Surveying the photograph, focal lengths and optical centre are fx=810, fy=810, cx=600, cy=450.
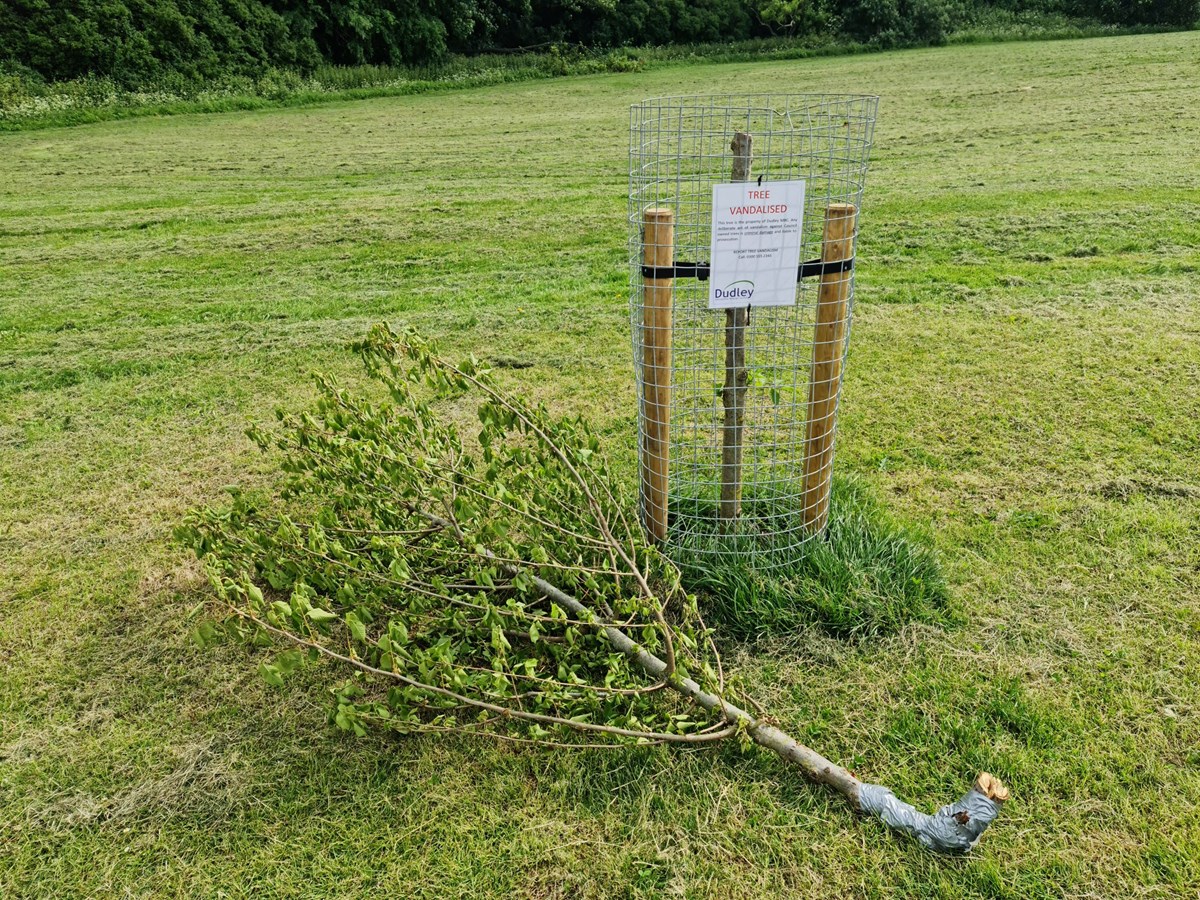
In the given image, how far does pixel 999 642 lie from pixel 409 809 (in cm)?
201

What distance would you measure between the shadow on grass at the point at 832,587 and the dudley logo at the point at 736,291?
35.0 inches

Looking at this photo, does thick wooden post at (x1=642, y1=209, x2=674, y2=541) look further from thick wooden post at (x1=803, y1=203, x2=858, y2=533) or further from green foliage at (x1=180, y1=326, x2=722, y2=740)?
thick wooden post at (x1=803, y1=203, x2=858, y2=533)

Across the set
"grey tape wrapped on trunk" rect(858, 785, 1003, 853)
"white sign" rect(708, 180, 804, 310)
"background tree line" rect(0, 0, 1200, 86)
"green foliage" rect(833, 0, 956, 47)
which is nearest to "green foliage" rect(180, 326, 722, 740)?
"grey tape wrapped on trunk" rect(858, 785, 1003, 853)

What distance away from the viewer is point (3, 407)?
16.6 ft

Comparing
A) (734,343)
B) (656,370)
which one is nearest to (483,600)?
(656,370)

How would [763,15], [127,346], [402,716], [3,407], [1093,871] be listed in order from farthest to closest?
[763,15] < [127,346] < [3,407] < [402,716] < [1093,871]

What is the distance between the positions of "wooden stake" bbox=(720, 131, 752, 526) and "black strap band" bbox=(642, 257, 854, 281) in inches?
7.3

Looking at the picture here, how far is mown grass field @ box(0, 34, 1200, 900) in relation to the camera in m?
2.19

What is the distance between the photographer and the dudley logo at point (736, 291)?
2695 mm

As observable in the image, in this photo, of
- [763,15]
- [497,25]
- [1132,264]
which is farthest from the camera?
[763,15]

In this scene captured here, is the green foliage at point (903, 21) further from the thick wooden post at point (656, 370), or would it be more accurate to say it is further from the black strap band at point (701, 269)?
the thick wooden post at point (656, 370)

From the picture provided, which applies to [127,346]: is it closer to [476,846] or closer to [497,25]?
[476,846]

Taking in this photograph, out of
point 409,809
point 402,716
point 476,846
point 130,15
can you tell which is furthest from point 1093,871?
point 130,15

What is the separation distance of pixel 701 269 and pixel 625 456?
158 centimetres
